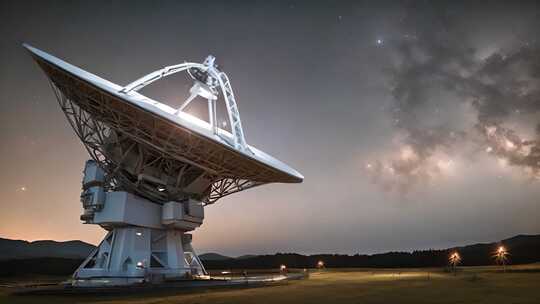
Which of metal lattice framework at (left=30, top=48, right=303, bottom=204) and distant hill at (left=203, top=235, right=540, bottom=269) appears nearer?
metal lattice framework at (left=30, top=48, right=303, bottom=204)

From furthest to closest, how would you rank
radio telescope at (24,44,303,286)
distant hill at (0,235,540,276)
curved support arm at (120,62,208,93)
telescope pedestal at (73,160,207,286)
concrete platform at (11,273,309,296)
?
distant hill at (0,235,540,276), telescope pedestal at (73,160,207,286), curved support arm at (120,62,208,93), radio telescope at (24,44,303,286), concrete platform at (11,273,309,296)

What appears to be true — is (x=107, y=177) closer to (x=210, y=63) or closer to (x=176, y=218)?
(x=176, y=218)

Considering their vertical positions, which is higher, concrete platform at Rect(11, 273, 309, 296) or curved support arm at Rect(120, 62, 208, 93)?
curved support arm at Rect(120, 62, 208, 93)

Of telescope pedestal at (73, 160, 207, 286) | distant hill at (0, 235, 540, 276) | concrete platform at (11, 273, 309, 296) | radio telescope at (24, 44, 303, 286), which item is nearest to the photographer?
Result: concrete platform at (11, 273, 309, 296)

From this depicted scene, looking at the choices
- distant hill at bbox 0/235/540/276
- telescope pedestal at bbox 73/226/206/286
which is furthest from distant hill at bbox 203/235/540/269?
telescope pedestal at bbox 73/226/206/286

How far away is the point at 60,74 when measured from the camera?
2000cm

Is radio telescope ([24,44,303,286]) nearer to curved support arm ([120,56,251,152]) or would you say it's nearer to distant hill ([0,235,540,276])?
curved support arm ([120,56,251,152])

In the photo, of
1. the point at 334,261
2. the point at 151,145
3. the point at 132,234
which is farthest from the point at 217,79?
the point at 334,261

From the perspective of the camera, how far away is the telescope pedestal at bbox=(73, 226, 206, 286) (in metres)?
24.8

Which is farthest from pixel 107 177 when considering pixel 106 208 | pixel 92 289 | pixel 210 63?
pixel 210 63

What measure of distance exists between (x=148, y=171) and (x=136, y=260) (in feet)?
21.6

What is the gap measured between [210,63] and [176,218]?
41.3 ft

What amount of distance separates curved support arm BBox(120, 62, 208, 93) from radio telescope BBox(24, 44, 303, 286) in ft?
0.29

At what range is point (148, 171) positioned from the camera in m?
26.9
